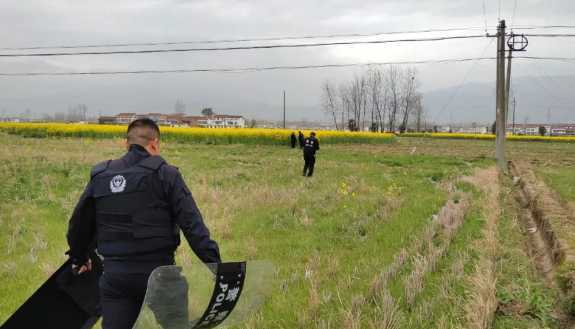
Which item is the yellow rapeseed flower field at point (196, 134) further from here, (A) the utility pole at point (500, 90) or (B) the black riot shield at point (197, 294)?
(B) the black riot shield at point (197, 294)

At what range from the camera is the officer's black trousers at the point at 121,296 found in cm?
309

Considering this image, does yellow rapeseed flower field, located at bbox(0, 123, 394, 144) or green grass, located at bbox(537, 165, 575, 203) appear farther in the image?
yellow rapeseed flower field, located at bbox(0, 123, 394, 144)

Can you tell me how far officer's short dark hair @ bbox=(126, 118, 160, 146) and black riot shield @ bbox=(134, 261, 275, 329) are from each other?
0.80 meters

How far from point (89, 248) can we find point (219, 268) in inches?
43.4

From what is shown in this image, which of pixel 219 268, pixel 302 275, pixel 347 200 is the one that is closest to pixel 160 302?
pixel 219 268

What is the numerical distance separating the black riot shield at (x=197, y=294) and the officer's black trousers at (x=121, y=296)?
19 centimetres

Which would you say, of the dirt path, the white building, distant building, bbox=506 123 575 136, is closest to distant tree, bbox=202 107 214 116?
the white building

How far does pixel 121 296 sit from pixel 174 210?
1.95 ft

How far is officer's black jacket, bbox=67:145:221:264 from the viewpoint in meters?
3.13

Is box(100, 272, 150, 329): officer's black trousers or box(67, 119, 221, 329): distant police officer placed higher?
box(67, 119, 221, 329): distant police officer

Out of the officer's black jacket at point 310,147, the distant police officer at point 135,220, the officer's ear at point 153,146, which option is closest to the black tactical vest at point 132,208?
the distant police officer at point 135,220

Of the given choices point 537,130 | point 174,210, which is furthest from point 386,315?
point 537,130

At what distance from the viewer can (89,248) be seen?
3.58 metres

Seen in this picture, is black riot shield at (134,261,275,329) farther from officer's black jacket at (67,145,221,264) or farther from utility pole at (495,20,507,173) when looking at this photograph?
utility pole at (495,20,507,173)
